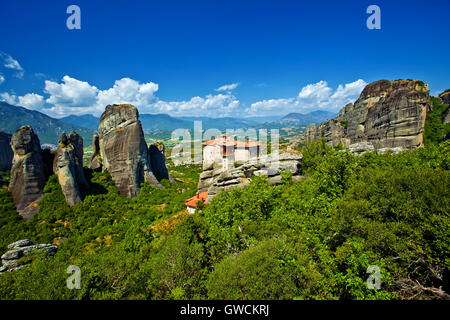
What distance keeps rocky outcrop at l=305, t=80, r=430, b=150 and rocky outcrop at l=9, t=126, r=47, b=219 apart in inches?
2777

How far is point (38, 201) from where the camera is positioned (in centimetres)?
2467

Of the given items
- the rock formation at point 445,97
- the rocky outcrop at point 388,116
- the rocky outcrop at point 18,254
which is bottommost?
the rocky outcrop at point 18,254

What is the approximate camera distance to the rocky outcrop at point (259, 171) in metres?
23.3

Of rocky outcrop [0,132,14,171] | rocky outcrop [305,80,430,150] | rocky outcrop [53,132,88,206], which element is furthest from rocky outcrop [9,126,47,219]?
rocky outcrop [305,80,430,150]

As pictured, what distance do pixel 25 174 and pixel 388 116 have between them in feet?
241

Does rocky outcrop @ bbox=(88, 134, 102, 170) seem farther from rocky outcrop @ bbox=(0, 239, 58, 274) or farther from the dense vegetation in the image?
the dense vegetation

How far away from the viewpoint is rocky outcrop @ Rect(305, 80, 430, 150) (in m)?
42.4

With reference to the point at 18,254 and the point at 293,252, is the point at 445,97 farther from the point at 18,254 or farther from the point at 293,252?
the point at 18,254

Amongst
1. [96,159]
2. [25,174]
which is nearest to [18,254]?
[25,174]

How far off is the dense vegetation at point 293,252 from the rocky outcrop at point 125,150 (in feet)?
65.8

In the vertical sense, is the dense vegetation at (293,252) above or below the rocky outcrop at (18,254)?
above

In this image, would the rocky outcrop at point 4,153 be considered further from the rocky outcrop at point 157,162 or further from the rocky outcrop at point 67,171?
the rocky outcrop at point 157,162

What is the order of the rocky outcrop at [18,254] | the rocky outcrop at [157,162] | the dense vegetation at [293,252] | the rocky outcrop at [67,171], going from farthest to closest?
1. the rocky outcrop at [157,162]
2. the rocky outcrop at [67,171]
3. the rocky outcrop at [18,254]
4. the dense vegetation at [293,252]

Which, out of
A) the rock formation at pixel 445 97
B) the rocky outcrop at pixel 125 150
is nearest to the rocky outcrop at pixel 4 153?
the rocky outcrop at pixel 125 150
